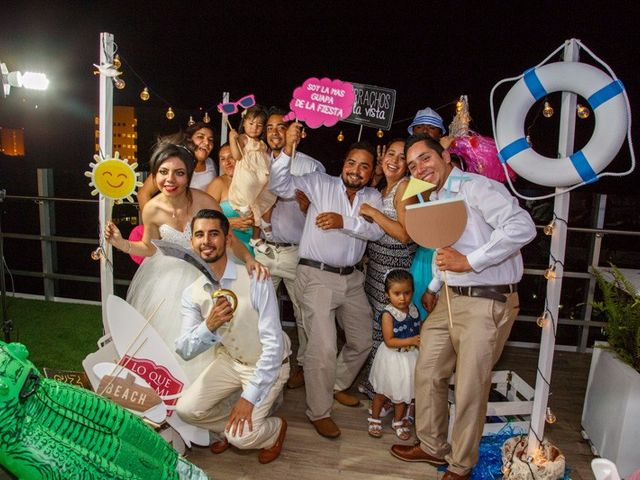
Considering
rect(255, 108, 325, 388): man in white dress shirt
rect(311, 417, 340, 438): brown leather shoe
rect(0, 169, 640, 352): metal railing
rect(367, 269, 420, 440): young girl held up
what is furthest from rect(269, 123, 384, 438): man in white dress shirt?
rect(0, 169, 640, 352): metal railing

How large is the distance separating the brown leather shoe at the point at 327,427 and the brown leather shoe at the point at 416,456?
0.32 m

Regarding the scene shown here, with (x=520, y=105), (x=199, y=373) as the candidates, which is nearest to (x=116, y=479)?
(x=199, y=373)

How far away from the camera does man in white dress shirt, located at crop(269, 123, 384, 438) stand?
2.74 m

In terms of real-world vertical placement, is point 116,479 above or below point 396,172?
below

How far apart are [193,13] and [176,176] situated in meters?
2.87

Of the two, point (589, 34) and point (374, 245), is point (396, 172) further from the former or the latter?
point (589, 34)

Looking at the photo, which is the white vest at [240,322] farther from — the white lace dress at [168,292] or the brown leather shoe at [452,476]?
the brown leather shoe at [452,476]

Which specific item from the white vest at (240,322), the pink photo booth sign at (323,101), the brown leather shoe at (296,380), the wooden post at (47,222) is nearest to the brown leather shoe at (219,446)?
the white vest at (240,322)

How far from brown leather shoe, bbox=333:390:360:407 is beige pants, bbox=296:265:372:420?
0.82 feet

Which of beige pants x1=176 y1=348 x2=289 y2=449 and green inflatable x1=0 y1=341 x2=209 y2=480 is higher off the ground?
green inflatable x1=0 y1=341 x2=209 y2=480

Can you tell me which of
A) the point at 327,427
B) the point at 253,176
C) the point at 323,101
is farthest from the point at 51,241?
the point at 327,427

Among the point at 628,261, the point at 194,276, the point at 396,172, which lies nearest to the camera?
the point at 194,276

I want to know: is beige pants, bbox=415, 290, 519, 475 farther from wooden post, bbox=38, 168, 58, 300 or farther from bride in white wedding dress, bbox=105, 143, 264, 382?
wooden post, bbox=38, 168, 58, 300

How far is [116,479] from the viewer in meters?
1.13
